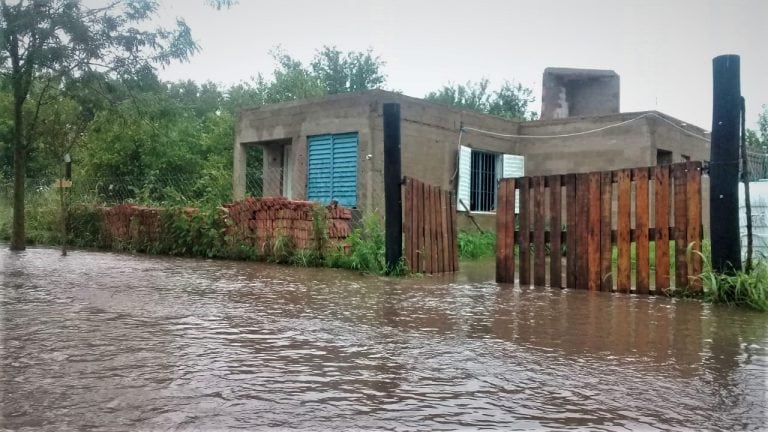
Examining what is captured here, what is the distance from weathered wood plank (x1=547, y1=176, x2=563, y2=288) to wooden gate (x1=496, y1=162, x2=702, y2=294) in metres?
0.01

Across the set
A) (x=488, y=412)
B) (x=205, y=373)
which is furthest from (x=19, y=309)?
(x=488, y=412)

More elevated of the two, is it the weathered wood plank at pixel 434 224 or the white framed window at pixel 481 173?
the white framed window at pixel 481 173

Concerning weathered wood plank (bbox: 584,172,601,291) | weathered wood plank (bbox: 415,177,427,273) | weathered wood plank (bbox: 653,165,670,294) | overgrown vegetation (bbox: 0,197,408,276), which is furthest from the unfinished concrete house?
weathered wood plank (bbox: 653,165,670,294)

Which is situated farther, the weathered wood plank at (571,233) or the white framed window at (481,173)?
the white framed window at (481,173)

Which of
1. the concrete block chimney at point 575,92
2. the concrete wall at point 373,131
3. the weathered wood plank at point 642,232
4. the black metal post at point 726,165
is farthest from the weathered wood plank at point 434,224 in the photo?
the concrete block chimney at point 575,92

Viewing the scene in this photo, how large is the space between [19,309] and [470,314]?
3389mm

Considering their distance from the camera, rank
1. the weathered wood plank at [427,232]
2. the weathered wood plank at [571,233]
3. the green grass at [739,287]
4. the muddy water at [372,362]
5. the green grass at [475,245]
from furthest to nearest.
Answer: the green grass at [475,245], the weathered wood plank at [427,232], the weathered wood plank at [571,233], the green grass at [739,287], the muddy water at [372,362]

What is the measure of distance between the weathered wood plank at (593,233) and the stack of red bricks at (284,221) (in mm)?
4365

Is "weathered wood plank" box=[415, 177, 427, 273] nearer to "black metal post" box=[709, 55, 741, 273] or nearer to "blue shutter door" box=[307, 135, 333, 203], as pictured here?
"black metal post" box=[709, 55, 741, 273]

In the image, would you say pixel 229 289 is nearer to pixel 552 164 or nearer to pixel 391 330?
pixel 391 330

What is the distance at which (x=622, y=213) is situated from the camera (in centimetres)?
634

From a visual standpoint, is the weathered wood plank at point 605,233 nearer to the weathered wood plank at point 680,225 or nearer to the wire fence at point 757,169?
the weathered wood plank at point 680,225

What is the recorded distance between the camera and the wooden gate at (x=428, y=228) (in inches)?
316

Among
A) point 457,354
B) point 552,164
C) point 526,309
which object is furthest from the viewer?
point 552,164
